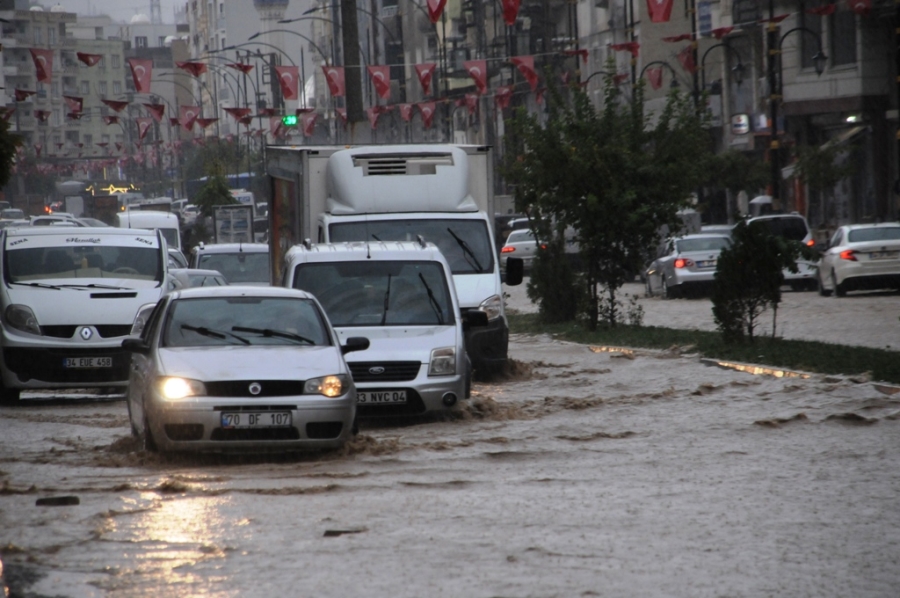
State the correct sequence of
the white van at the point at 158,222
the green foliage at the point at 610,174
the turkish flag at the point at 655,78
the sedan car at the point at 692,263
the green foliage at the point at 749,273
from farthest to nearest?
1. the turkish flag at the point at 655,78
2. the white van at the point at 158,222
3. the sedan car at the point at 692,263
4. the green foliage at the point at 610,174
5. the green foliage at the point at 749,273

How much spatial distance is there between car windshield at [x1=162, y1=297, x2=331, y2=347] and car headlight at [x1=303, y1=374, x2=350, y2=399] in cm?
68

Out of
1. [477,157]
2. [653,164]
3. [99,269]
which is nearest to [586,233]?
[653,164]

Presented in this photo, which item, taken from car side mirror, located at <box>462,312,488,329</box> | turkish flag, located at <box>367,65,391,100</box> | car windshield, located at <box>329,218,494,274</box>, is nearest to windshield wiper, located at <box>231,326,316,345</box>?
car side mirror, located at <box>462,312,488,329</box>

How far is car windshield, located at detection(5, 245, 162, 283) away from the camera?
17781mm

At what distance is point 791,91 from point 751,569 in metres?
47.9

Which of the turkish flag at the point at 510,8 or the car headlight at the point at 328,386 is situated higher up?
the turkish flag at the point at 510,8

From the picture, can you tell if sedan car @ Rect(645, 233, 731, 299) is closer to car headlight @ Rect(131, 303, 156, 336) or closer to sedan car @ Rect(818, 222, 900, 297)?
sedan car @ Rect(818, 222, 900, 297)

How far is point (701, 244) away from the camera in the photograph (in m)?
35.7

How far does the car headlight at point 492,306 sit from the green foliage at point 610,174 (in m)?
7.24

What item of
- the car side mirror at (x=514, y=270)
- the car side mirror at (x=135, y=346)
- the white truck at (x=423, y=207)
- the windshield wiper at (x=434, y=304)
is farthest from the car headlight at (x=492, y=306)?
the car side mirror at (x=135, y=346)

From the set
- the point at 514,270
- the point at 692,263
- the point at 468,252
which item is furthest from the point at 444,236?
the point at 692,263

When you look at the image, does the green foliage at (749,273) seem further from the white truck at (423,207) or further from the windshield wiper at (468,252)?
the windshield wiper at (468,252)

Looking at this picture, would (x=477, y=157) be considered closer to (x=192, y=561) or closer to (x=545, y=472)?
(x=545, y=472)

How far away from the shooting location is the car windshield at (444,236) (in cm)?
1758
